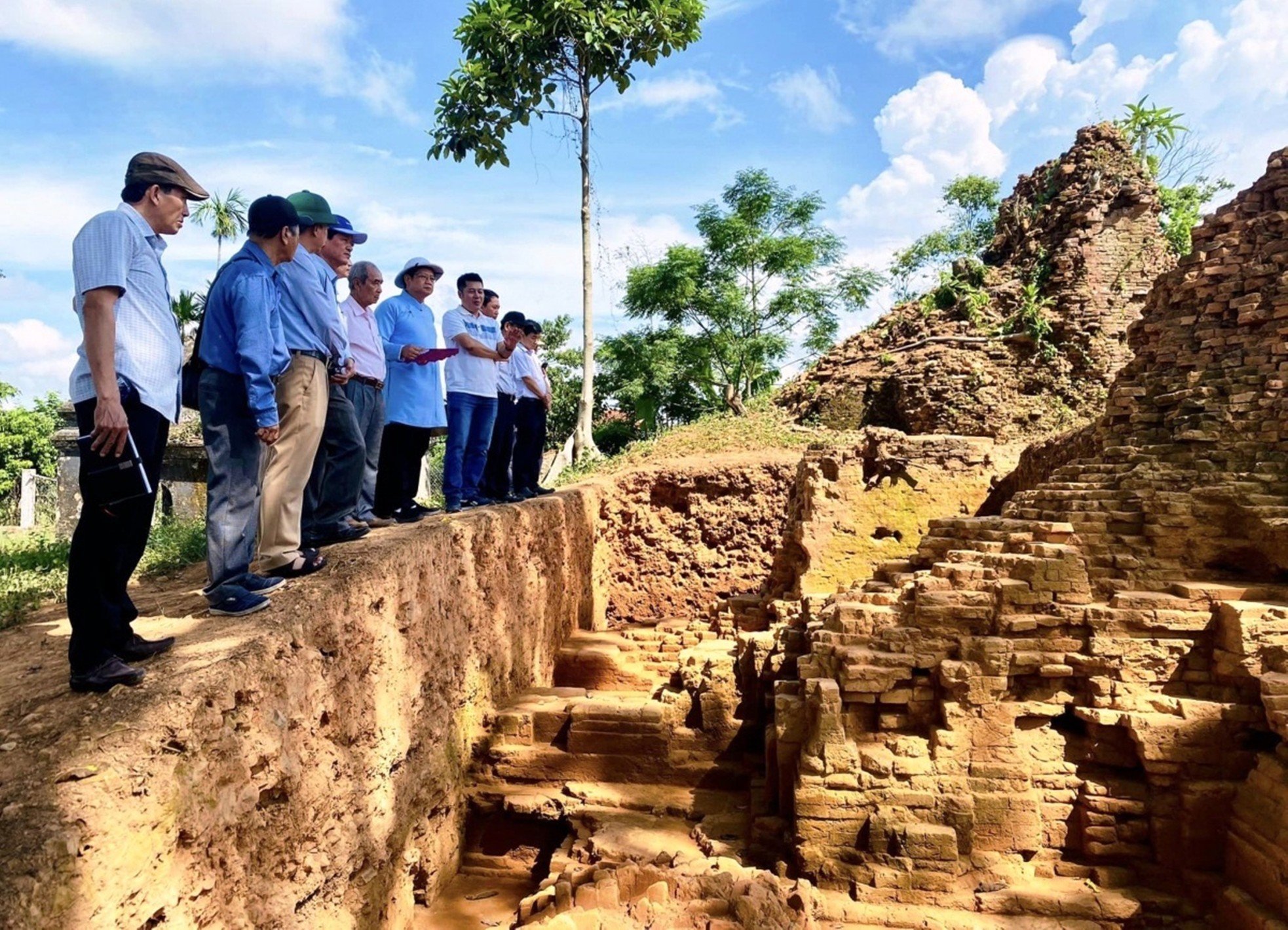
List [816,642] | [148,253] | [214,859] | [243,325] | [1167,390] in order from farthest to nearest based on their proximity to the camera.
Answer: [1167,390], [816,642], [243,325], [148,253], [214,859]

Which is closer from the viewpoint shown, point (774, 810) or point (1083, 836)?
point (1083, 836)

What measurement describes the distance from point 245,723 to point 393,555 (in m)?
1.60

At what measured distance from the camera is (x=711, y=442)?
41.9 ft

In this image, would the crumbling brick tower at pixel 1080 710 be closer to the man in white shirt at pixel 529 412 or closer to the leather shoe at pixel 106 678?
the leather shoe at pixel 106 678

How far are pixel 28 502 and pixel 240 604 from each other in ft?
52.0

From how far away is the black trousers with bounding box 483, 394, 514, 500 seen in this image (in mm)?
7258

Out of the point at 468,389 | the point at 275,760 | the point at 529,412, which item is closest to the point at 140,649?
the point at 275,760

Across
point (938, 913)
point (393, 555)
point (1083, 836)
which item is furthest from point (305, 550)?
point (1083, 836)

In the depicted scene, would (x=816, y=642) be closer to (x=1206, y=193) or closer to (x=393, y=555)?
(x=393, y=555)

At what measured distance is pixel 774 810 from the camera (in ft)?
15.5

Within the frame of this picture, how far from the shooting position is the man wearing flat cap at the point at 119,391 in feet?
7.66

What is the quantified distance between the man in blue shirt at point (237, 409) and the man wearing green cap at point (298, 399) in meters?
0.29

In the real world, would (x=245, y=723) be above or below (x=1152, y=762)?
above

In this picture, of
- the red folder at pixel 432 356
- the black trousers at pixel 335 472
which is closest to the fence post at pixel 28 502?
the red folder at pixel 432 356
